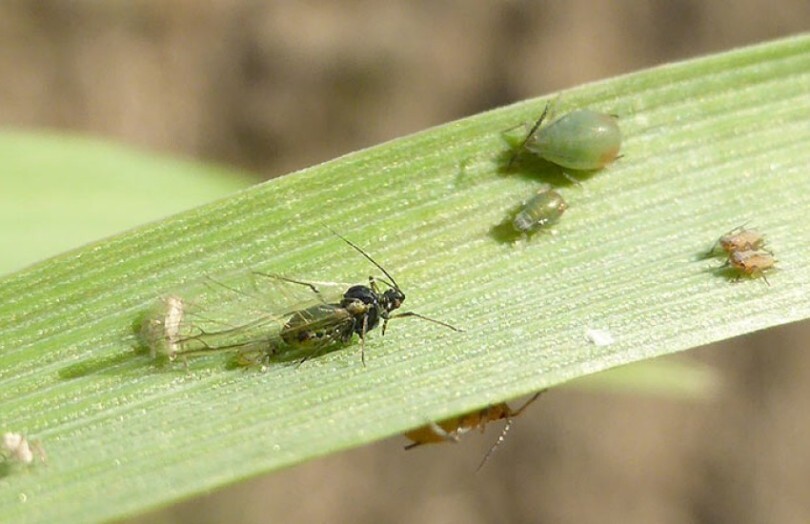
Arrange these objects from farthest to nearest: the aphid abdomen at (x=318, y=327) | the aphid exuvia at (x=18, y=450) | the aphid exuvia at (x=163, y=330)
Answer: the aphid abdomen at (x=318, y=327) → the aphid exuvia at (x=163, y=330) → the aphid exuvia at (x=18, y=450)

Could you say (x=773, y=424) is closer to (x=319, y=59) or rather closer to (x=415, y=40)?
(x=415, y=40)

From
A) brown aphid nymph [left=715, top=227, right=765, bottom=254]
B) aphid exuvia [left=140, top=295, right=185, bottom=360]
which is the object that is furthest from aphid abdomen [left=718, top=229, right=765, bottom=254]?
aphid exuvia [left=140, top=295, right=185, bottom=360]

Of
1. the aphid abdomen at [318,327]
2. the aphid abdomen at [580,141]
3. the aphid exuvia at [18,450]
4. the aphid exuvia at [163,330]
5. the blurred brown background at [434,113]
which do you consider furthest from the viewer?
the blurred brown background at [434,113]

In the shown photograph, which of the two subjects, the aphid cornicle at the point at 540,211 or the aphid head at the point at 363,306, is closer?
the aphid head at the point at 363,306

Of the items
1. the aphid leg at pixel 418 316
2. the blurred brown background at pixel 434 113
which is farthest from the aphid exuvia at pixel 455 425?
the blurred brown background at pixel 434 113

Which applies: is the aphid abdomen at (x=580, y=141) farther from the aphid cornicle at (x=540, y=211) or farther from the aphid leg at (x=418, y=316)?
the aphid leg at (x=418, y=316)

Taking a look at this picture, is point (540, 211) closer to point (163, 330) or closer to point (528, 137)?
point (528, 137)

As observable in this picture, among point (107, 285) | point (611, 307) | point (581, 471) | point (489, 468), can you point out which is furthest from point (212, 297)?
point (581, 471)

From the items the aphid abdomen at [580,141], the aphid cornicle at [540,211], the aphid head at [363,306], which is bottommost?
the aphid head at [363,306]
